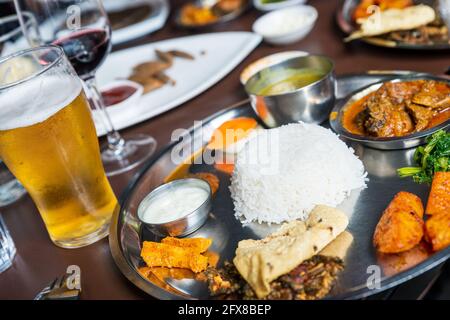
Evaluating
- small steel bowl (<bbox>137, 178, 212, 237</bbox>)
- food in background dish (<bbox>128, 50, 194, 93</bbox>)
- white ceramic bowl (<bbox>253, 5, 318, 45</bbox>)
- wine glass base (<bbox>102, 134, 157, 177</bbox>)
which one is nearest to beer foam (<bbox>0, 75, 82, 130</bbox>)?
small steel bowl (<bbox>137, 178, 212, 237</bbox>)

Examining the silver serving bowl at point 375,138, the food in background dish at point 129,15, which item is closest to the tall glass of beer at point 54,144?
the silver serving bowl at point 375,138

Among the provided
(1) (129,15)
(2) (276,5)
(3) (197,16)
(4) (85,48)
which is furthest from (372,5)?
(1) (129,15)

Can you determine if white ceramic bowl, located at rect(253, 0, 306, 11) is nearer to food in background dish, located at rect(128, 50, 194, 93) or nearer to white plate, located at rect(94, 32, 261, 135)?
white plate, located at rect(94, 32, 261, 135)

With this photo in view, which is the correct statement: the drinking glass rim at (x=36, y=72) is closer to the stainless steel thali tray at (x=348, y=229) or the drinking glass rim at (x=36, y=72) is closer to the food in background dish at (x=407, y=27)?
the stainless steel thali tray at (x=348, y=229)

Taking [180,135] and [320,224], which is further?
[180,135]

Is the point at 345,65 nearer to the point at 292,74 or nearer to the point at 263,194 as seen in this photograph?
the point at 292,74
